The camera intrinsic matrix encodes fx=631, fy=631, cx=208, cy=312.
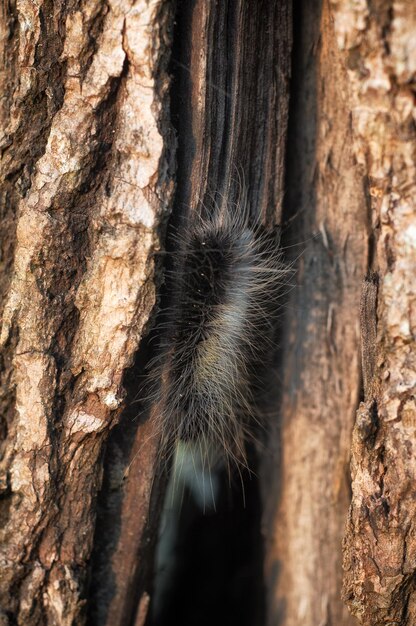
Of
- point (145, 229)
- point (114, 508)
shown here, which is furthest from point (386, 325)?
point (114, 508)

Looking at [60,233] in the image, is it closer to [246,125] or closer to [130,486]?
[246,125]

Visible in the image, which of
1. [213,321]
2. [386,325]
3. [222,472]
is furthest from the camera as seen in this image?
[222,472]

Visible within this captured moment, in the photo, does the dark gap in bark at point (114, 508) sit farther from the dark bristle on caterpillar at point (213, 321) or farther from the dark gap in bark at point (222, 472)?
the dark gap in bark at point (222, 472)

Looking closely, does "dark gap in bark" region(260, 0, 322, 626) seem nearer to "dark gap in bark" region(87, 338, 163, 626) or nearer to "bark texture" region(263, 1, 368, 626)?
"bark texture" region(263, 1, 368, 626)

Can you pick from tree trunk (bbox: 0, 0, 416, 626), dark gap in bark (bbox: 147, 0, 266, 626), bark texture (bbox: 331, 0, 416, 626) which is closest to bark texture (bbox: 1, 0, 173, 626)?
tree trunk (bbox: 0, 0, 416, 626)

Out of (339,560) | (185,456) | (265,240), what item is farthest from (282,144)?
(339,560)

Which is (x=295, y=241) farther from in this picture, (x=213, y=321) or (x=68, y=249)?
(x=68, y=249)
